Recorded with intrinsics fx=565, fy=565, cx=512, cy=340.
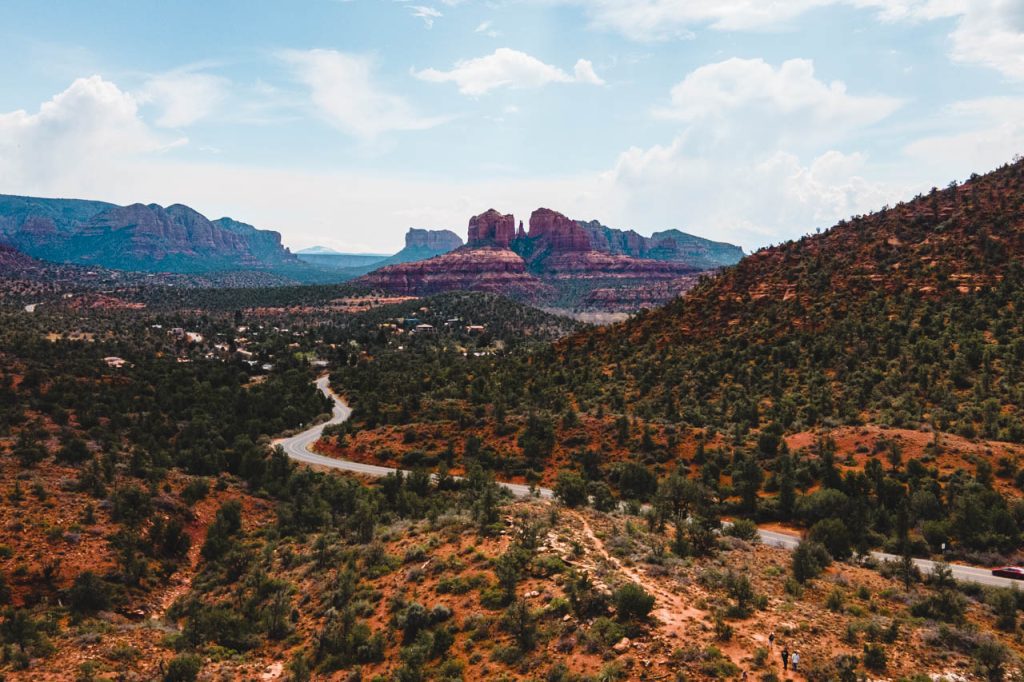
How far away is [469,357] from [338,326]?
69.0 m

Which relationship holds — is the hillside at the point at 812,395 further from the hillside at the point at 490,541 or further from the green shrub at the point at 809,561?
the green shrub at the point at 809,561

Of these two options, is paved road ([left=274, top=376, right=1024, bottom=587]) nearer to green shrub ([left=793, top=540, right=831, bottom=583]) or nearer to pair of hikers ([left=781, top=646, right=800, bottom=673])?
green shrub ([left=793, top=540, right=831, bottom=583])

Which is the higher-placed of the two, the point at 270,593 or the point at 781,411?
the point at 781,411

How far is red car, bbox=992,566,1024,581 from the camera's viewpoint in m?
28.1

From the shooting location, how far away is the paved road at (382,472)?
28266 millimetres

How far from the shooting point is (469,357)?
111 metres

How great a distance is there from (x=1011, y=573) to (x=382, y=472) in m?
46.0

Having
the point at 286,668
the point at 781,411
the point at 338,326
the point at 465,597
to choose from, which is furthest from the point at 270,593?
the point at 338,326

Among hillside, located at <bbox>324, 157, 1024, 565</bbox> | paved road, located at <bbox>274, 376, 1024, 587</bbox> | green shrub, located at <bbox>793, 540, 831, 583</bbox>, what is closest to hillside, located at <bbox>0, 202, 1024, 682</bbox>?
green shrub, located at <bbox>793, 540, 831, 583</bbox>

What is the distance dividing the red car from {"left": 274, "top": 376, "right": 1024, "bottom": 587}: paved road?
1.29 feet

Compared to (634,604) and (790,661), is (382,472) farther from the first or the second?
(790,661)

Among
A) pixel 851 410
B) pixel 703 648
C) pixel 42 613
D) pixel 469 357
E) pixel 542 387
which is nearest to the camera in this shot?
pixel 703 648

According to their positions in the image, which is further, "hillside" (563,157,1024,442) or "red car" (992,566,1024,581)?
"hillside" (563,157,1024,442)

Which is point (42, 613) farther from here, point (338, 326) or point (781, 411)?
point (338, 326)
